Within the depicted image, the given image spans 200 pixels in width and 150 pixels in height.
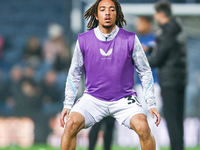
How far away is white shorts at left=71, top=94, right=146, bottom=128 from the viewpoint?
344cm

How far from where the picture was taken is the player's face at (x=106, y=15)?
3.62 m

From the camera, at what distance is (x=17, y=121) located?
25.4ft

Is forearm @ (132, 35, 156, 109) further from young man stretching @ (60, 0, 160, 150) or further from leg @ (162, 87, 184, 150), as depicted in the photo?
leg @ (162, 87, 184, 150)

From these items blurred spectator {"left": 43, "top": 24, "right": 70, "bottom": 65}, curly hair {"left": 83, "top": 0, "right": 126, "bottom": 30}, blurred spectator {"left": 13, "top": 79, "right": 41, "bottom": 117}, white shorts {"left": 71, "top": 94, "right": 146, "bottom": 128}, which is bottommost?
blurred spectator {"left": 13, "top": 79, "right": 41, "bottom": 117}

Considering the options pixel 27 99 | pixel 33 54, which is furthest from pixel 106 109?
pixel 33 54

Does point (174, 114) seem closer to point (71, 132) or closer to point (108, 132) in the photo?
point (108, 132)

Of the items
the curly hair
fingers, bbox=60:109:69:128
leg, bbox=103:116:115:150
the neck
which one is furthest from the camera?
leg, bbox=103:116:115:150

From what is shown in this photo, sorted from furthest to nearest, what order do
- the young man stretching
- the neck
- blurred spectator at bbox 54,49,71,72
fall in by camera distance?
blurred spectator at bbox 54,49,71,72, the neck, the young man stretching

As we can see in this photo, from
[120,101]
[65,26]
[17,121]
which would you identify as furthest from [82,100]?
[65,26]

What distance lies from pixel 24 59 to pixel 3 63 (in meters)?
1.08

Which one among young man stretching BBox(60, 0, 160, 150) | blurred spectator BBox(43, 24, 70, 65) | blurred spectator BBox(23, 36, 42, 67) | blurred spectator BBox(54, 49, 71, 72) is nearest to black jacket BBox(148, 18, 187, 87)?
young man stretching BBox(60, 0, 160, 150)

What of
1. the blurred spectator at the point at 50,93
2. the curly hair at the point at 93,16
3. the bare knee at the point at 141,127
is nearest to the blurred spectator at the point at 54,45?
the blurred spectator at the point at 50,93

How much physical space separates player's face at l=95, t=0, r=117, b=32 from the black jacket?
138 centimetres

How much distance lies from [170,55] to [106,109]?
5.57ft
